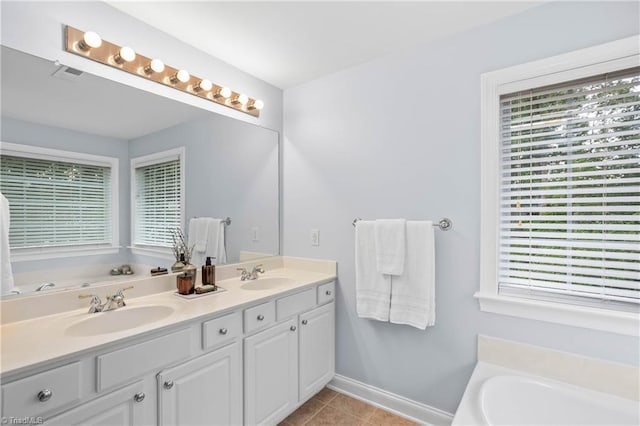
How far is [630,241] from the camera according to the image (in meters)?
1.43

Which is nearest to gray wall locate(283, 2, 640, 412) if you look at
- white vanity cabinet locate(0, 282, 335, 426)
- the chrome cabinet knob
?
white vanity cabinet locate(0, 282, 335, 426)

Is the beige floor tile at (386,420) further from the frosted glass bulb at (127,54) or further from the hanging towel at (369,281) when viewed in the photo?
the frosted glass bulb at (127,54)

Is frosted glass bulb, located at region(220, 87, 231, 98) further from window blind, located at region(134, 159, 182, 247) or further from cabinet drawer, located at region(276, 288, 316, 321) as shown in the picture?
cabinet drawer, located at region(276, 288, 316, 321)

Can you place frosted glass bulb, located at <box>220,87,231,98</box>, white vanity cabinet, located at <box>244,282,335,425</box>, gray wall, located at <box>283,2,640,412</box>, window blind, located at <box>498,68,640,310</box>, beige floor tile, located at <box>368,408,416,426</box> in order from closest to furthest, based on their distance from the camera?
1. window blind, located at <box>498,68,640,310</box>
2. gray wall, located at <box>283,2,640,412</box>
3. white vanity cabinet, located at <box>244,282,335,425</box>
4. beige floor tile, located at <box>368,408,416,426</box>
5. frosted glass bulb, located at <box>220,87,231,98</box>

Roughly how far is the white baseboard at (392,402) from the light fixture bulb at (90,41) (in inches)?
97.4

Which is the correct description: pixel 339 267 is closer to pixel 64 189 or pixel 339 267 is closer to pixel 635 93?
pixel 64 189

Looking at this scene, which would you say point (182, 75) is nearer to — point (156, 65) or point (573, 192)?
point (156, 65)

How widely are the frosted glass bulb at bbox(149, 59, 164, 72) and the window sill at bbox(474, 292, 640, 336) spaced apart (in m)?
2.14

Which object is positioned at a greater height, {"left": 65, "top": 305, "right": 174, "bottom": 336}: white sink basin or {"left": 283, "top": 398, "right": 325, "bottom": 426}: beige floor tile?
{"left": 65, "top": 305, "right": 174, "bottom": 336}: white sink basin

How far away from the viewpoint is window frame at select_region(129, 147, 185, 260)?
68.9 inches

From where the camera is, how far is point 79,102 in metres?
1.54

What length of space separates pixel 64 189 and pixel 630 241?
266 centimetres

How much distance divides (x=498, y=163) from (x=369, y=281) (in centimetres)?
103

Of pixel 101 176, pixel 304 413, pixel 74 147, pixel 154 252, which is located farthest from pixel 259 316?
pixel 74 147
